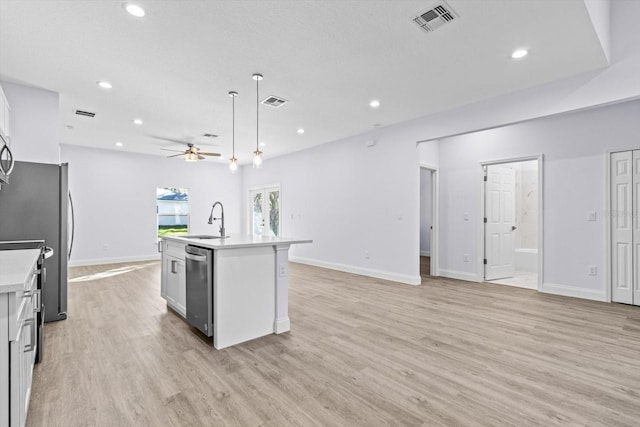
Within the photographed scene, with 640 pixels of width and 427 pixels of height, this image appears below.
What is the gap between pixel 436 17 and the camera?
2520mm

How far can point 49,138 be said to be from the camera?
3924mm

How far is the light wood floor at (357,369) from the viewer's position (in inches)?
71.9

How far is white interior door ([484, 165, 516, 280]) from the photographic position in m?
5.61

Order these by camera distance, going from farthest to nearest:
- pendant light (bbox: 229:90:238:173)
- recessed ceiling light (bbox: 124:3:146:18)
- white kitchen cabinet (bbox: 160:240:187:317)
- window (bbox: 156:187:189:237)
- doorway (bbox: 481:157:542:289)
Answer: window (bbox: 156:187:189:237), doorway (bbox: 481:157:542:289), pendant light (bbox: 229:90:238:173), white kitchen cabinet (bbox: 160:240:187:317), recessed ceiling light (bbox: 124:3:146:18)

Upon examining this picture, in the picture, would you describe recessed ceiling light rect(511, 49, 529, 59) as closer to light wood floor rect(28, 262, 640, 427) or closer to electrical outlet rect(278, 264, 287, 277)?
light wood floor rect(28, 262, 640, 427)

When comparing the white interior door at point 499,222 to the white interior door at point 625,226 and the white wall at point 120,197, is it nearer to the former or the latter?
the white interior door at point 625,226

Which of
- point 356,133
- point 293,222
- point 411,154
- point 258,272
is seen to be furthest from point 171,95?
point 293,222

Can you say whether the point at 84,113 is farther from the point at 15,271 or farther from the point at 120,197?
the point at 15,271

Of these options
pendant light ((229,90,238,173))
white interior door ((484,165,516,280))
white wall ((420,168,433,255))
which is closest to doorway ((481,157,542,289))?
white interior door ((484,165,516,280))

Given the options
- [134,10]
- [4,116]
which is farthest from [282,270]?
[4,116]

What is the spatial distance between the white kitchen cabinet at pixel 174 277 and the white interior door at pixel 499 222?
16.3 feet

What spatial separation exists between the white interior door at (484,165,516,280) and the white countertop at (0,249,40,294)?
19.7 ft

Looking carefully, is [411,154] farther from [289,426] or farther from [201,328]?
[289,426]

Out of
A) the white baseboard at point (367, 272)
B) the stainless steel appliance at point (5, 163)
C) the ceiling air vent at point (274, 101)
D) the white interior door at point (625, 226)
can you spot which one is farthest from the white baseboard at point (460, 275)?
the stainless steel appliance at point (5, 163)
